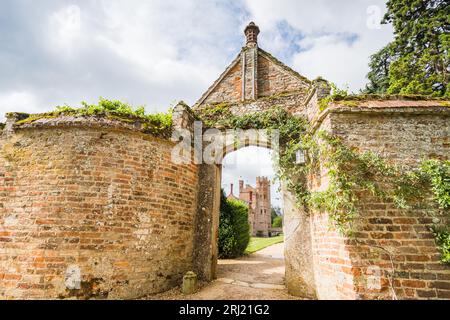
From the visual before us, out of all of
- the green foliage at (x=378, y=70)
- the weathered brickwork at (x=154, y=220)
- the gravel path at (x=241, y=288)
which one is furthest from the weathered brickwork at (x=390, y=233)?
the green foliage at (x=378, y=70)

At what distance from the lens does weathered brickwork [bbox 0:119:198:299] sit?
14.9 ft

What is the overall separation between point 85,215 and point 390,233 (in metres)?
5.53

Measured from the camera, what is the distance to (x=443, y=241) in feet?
11.0

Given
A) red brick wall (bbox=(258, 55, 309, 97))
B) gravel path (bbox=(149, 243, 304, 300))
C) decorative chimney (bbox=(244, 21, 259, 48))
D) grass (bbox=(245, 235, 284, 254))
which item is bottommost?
grass (bbox=(245, 235, 284, 254))

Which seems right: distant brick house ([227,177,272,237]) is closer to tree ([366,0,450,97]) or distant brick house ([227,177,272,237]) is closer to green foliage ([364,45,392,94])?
green foliage ([364,45,392,94])

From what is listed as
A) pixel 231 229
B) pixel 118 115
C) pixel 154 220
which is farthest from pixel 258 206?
pixel 118 115

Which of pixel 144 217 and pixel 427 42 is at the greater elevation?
pixel 427 42

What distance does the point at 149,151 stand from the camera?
5.73 metres

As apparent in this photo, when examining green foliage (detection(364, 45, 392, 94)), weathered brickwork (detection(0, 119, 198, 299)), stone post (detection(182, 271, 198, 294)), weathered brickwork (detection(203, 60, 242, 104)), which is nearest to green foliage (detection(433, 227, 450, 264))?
stone post (detection(182, 271, 198, 294))

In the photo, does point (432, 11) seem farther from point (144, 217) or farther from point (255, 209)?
point (255, 209)

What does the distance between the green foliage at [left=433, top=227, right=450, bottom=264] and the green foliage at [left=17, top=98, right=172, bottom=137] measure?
5.67 meters

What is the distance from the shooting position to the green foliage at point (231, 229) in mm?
10852
